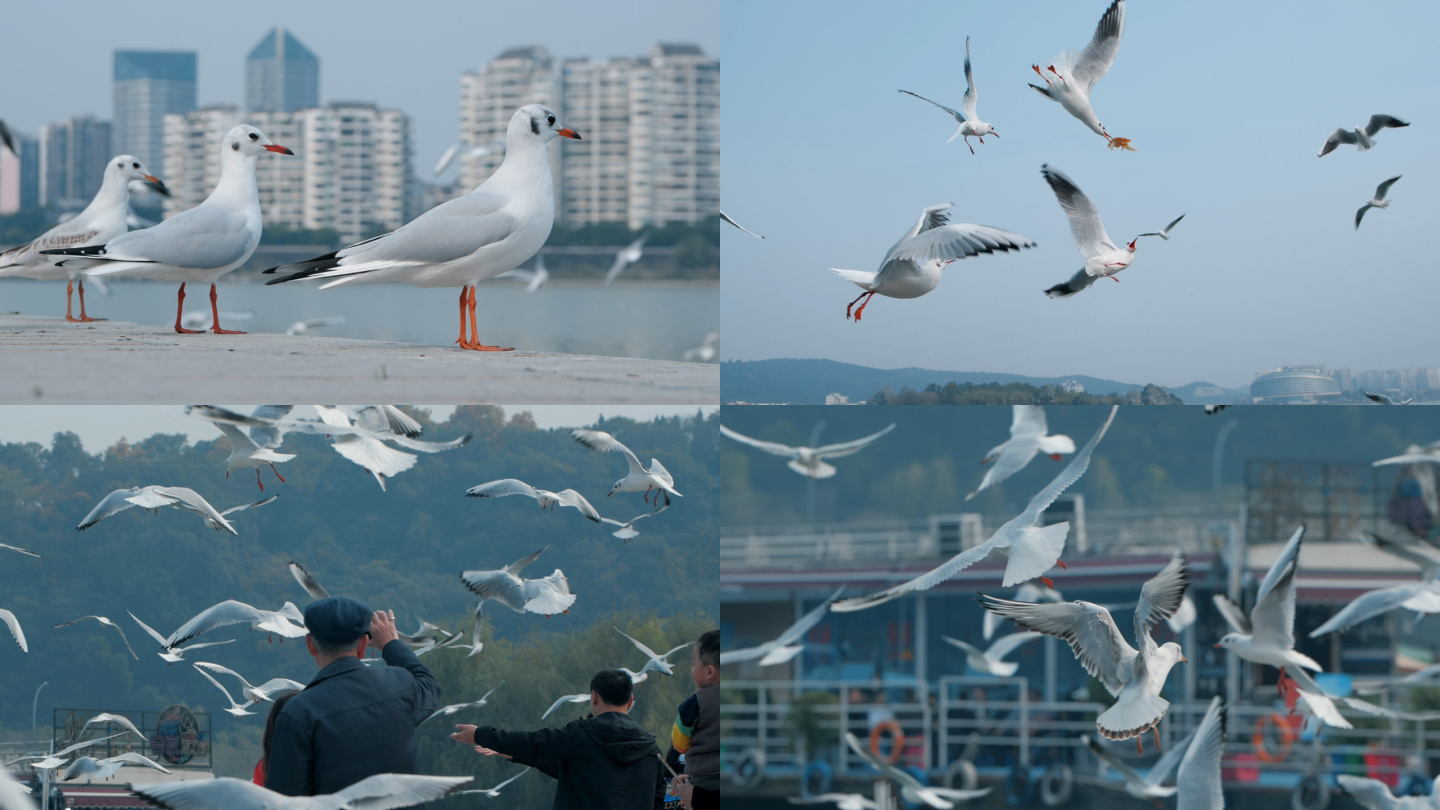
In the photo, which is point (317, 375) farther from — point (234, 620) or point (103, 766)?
point (103, 766)

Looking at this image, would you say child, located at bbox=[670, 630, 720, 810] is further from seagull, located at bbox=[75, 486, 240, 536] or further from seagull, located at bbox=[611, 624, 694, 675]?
seagull, located at bbox=[75, 486, 240, 536]

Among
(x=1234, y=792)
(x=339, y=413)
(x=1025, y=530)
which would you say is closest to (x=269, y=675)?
(x=339, y=413)

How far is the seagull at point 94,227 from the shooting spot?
6.05 metres

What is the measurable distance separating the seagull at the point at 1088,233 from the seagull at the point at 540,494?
6.49ft

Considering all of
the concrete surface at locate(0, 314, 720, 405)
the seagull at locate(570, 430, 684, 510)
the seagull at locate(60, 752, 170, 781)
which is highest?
the concrete surface at locate(0, 314, 720, 405)

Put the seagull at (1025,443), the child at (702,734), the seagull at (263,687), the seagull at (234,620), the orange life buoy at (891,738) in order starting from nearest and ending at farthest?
1. the child at (702,734)
2. the seagull at (234,620)
3. the seagull at (263,687)
4. the seagull at (1025,443)
5. the orange life buoy at (891,738)

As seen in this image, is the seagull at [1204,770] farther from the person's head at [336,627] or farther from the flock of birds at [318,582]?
the person's head at [336,627]

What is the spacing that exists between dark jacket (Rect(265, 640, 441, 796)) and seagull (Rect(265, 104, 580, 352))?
6.01 ft

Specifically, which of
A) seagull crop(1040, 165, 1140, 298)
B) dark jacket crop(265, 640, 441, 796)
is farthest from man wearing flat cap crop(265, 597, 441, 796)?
seagull crop(1040, 165, 1140, 298)

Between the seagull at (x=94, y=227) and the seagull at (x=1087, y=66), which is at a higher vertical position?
the seagull at (x=1087, y=66)

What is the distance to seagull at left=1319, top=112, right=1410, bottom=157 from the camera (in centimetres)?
479

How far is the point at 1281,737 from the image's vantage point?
10.9 m

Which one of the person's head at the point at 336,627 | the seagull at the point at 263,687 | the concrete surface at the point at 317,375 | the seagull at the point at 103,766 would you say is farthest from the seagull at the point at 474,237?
the seagull at the point at 103,766

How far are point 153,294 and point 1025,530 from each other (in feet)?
106
